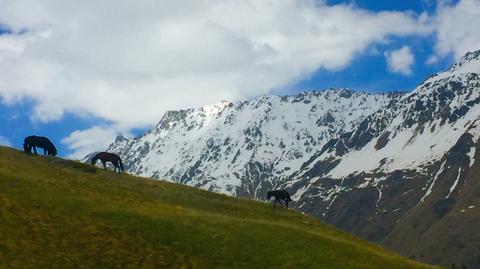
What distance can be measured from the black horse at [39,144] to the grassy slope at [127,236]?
10620mm

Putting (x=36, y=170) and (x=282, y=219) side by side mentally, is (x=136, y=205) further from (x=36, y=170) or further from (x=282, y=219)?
(x=282, y=219)

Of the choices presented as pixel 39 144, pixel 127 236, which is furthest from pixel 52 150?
pixel 127 236

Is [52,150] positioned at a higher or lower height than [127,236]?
higher

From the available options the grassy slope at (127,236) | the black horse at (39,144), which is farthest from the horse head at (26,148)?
the grassy slope at (127,236)

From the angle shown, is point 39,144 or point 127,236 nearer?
point 127,236

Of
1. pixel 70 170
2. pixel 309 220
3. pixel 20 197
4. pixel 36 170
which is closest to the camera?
pixel 20 197

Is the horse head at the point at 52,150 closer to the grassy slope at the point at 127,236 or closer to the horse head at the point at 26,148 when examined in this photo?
the horse head at the point at 26,148

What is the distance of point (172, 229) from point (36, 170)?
19250mm

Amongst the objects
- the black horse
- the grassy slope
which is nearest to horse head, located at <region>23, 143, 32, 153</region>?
the black horse

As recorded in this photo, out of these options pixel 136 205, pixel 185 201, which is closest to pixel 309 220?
pixel 185 201

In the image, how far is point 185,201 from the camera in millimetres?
71000

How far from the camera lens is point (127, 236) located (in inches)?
2048

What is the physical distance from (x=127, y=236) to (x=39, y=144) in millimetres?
30041

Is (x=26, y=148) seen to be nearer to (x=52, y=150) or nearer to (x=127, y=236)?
(x=52, y=150)
